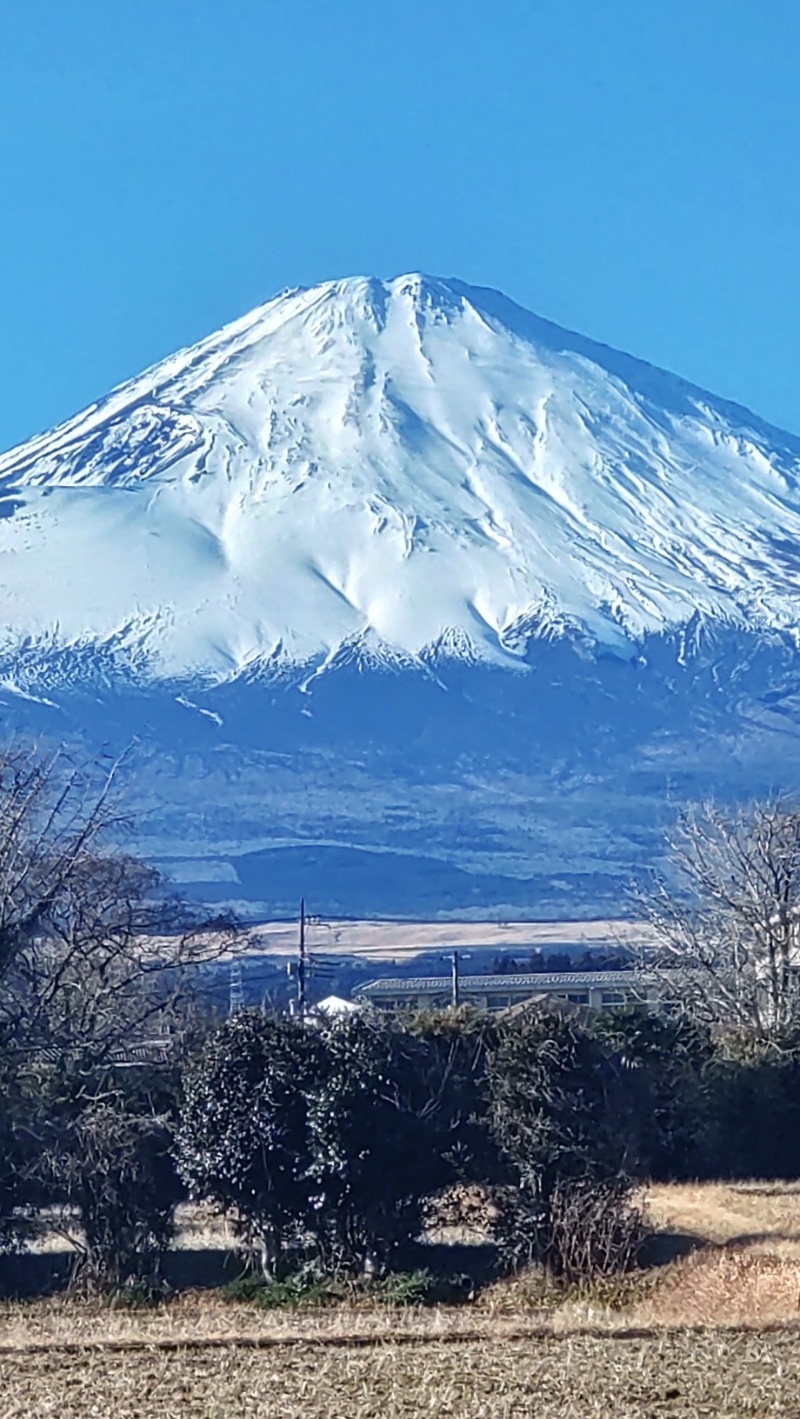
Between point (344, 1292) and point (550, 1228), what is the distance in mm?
2376

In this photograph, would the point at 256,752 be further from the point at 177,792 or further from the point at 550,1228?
the point at 550,1228

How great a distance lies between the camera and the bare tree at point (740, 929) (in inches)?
1433

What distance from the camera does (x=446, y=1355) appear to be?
48.5 feet

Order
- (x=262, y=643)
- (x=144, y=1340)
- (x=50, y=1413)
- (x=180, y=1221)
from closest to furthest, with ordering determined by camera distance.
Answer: (x=50, y=1413) < (x=144, y=1340) < (x=180, y=1221) < (x=262, y=643)

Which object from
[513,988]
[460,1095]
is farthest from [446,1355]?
[513,988]

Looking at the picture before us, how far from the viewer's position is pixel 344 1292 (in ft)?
67.4

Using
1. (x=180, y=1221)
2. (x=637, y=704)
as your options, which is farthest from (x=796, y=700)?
(x=180, y=1221)

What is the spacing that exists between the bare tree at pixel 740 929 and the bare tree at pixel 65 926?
31.9 ft

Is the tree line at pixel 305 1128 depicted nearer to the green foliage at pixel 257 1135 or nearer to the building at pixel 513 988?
the green foliage at pixel 257 1135

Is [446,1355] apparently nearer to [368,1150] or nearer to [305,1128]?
[368,1150]

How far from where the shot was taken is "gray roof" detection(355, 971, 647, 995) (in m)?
64.1

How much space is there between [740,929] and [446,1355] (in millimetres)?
23494

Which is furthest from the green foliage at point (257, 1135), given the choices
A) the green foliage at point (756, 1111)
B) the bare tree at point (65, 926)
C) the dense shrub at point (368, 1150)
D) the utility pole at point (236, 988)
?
the utility pole at point (236, 988)

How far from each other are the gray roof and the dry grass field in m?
41.1
